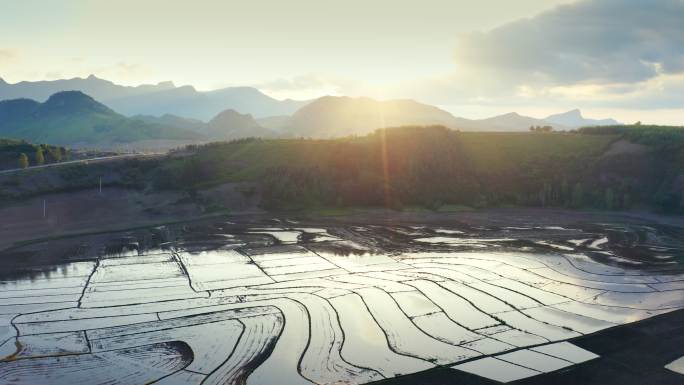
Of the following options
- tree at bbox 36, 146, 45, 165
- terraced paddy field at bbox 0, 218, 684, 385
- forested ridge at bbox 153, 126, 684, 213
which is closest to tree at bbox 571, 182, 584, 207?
forested ridge at bbox 153, 126, 684, 213

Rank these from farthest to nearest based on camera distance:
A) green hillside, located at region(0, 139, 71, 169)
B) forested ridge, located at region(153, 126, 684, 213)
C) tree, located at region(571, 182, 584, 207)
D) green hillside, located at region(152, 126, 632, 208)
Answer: green hillside, located at region(0, 139, 71, 169) < green hillside, located at region(152, 126, 632, 208) < forested ridge, located at region(153, 126, 684, 213) < tree, located at region(571, 182, 584, 207)

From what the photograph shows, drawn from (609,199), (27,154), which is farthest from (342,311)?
(27,154)

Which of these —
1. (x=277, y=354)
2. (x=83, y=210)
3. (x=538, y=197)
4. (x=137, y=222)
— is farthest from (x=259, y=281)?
(x=538, y=197)

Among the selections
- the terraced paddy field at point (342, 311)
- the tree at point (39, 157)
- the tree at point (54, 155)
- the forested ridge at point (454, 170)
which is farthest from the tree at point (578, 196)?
the tree at point (39, 157)

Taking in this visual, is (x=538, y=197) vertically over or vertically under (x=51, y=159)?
under

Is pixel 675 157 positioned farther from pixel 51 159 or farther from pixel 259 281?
pixel 51 159

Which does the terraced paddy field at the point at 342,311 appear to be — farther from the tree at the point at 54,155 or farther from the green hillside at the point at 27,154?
the tree at the point at 54,155

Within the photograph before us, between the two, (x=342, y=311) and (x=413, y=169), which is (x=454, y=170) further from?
(x=342, y=311)

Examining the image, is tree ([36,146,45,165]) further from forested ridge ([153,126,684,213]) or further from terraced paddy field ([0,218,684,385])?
terraced paddy field ([0,218,684,385])
